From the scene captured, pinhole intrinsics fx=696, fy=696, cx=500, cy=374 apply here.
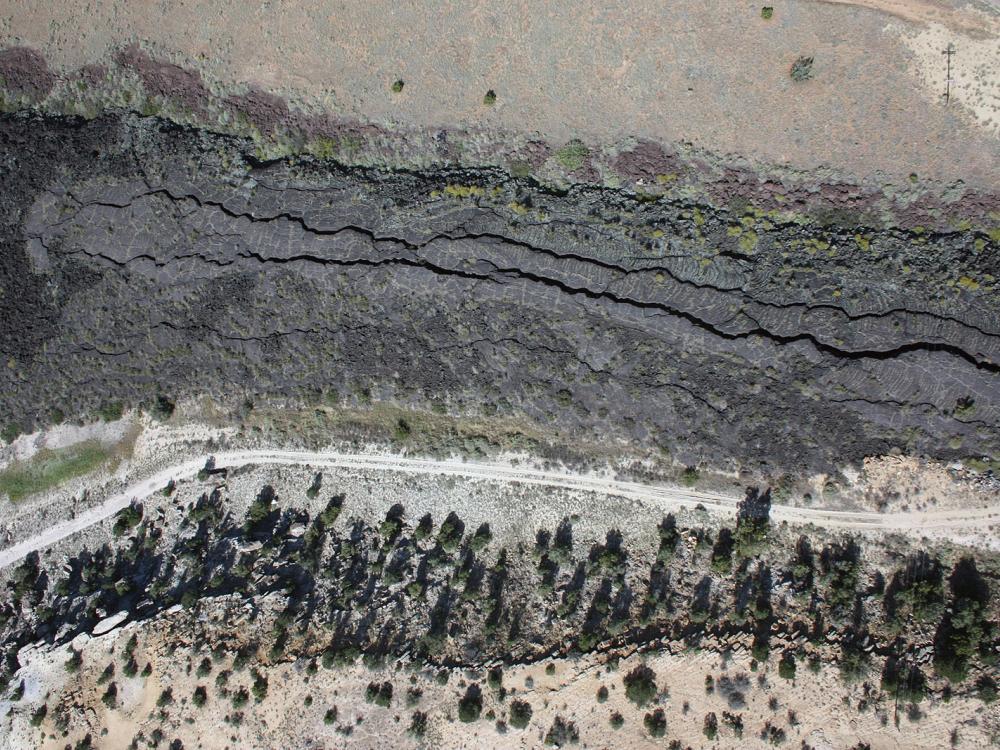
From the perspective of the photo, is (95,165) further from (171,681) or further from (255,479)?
(171,681)

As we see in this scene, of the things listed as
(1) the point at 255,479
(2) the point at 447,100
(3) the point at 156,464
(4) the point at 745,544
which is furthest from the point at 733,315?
(3) the point at 156,464

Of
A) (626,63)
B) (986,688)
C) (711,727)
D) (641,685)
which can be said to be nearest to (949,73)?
(626,63)

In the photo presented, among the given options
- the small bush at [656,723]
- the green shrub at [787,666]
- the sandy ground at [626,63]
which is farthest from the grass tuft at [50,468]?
the green shrub at [787,666]

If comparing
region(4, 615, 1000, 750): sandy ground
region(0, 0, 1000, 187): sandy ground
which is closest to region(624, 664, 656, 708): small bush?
region(4, 615, 1000, 750): sandy ground

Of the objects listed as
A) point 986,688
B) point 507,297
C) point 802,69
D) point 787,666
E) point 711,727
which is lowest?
point 711,727

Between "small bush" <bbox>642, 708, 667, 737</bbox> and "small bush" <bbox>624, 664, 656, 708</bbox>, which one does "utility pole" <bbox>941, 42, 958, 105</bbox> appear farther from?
"small bush" <bbox>642, 708, 667, 737</bbox>

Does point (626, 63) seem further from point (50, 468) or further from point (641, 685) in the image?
point (50, 468)
